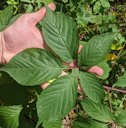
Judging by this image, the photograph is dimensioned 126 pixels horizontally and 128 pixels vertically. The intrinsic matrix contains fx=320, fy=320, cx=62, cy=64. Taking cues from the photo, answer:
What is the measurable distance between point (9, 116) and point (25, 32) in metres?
0.46

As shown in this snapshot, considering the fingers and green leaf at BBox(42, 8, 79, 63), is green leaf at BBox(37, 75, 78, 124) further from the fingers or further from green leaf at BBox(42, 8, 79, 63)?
the fingers

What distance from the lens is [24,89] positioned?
183cm

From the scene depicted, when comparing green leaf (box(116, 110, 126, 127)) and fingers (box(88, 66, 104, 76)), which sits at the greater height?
fingers (box(88, 66, 104, 76))

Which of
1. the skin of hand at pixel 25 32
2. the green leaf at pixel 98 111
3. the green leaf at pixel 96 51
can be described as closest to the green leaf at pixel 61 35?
the green leaf at pixel 96 51

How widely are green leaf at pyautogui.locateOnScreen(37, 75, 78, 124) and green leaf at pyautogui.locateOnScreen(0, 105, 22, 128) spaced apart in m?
0.42

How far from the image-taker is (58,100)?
1.34 metres

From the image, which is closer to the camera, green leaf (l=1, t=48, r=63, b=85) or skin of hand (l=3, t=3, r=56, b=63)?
green leaf (l=1, t=48, r=63, b=85)

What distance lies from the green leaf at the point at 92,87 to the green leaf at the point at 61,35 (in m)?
0.10

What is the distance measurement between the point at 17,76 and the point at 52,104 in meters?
0.19

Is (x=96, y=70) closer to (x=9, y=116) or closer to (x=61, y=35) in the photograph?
(x=61, y=35)

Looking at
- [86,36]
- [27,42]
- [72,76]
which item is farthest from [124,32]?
A: [72,76]

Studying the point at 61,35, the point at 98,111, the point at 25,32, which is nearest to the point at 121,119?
the point at 98,111

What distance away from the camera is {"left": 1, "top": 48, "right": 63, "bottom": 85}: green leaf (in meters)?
1.35

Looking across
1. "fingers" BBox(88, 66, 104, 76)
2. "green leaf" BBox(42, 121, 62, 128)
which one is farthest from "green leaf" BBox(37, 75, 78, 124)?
"green leaf" BBox(42, 121, 62, 128)
